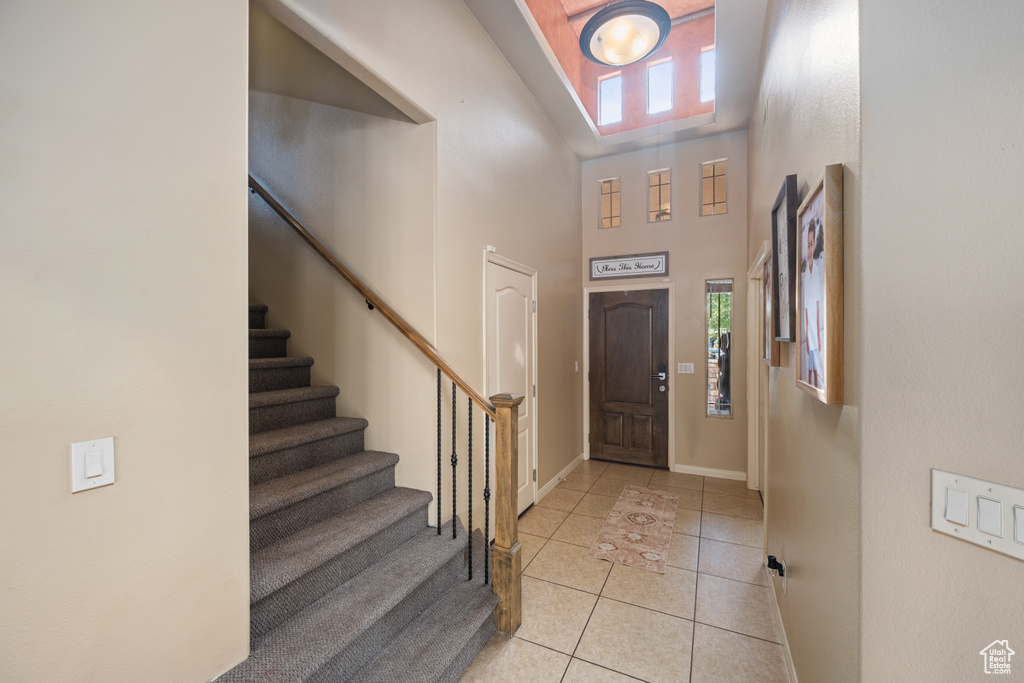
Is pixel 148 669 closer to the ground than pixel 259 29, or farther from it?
closer to the ground

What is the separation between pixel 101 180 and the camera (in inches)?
42.6

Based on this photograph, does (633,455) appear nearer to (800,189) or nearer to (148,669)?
(800,189)

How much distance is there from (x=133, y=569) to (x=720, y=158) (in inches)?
209

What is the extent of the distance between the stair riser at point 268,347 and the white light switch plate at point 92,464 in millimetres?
1865

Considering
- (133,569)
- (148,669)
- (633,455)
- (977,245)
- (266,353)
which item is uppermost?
(977,245)

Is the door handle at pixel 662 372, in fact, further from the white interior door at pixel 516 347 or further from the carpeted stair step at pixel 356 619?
the carpeted stair step at pixel 356 619

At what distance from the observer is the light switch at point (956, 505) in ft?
2.74

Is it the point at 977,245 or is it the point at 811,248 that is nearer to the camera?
the point at 977,245

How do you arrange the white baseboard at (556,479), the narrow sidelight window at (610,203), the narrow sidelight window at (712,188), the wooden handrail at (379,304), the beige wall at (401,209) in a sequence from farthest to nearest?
the narrow sidelight window at (610,203), the narrow sidelight window at (712,188), the white baseboard at (556,479), the beige wall at (401,209), the wooden handrail at (379,304)

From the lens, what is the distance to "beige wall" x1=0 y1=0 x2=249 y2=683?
0.96 metres

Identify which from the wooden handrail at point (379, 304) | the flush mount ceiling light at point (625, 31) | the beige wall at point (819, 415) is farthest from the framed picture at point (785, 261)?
the flush mount ceiling light at point (625, 31)

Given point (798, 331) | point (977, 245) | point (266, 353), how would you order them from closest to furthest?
point (977, 245), point (798, 331), point (266, 353)

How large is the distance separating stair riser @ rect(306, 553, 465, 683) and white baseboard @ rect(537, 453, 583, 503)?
1739mm

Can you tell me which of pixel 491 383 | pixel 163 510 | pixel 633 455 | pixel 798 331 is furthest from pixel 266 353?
pixel 633 455
